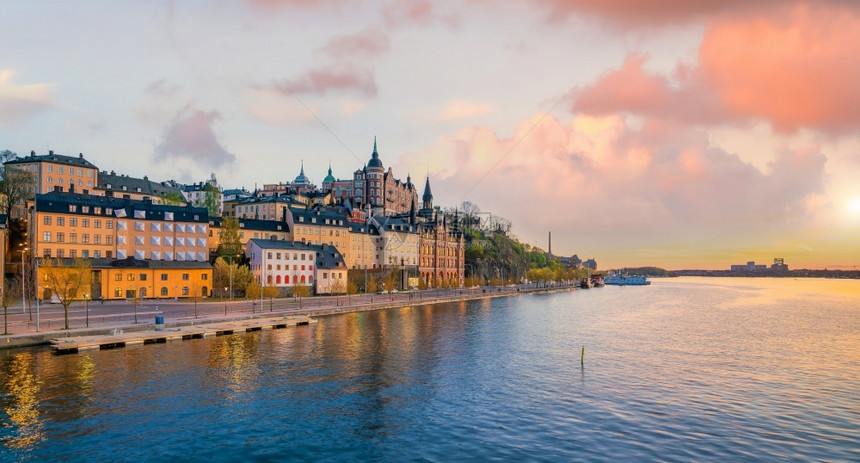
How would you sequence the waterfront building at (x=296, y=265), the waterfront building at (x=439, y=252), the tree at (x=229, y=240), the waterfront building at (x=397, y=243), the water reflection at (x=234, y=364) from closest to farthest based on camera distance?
1. the water reflection at (x=234, y=364)
2. the tree at (x=229, y=240)
3. the waterfront building at (x=296, y=265)
4. the waterfront building at (x=397, y=243)
5. the waterfront building at (x=439, y=252)

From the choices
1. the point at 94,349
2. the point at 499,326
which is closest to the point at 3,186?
the point at 94,349

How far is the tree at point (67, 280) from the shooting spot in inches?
2351

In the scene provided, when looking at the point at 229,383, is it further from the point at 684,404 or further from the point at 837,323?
the point at 837,323

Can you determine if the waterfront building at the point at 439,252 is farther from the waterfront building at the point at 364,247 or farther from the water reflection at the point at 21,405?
the water reflection at the point at 21,405

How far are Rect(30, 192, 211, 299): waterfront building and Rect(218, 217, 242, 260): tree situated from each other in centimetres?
391

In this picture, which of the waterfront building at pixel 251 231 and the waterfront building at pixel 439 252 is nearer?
the waterfront building at pixel 251 231

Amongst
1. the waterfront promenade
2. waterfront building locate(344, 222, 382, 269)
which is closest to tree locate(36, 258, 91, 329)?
the waterfront promenade

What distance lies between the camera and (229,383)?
40938 millimetres

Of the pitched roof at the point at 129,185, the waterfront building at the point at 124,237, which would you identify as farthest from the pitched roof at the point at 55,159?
the waterfront building at the point at 124,237

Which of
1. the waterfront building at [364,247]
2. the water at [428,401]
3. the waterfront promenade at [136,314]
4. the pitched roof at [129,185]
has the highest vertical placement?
the pitched roof at [129,185]

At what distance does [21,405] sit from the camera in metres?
34.1

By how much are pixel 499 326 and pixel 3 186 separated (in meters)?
112

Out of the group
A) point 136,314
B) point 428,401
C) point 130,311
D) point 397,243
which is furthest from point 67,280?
point 397,243

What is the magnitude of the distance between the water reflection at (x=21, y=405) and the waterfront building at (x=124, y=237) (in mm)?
50771
